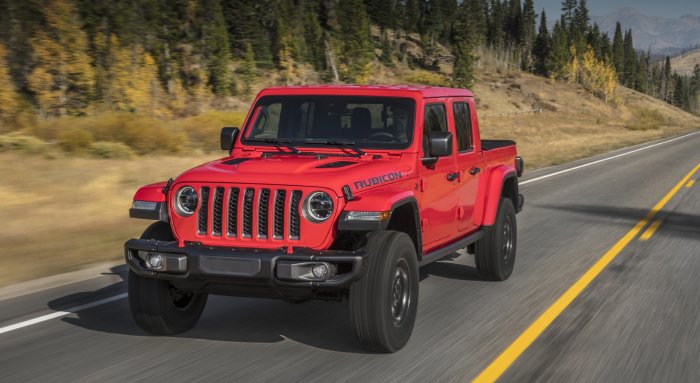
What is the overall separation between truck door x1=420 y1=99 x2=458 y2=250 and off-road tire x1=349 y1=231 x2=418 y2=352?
0.81 m

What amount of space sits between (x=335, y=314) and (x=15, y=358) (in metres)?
2.49

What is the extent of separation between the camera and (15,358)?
211 inches

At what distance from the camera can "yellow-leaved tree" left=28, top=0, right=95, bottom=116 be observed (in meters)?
31.3

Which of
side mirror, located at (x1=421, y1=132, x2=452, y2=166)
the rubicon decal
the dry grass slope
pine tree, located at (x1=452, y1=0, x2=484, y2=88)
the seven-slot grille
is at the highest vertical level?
pine tree, located at (x1=452, y1=0, x2=484, y2=88)

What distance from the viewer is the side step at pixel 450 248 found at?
6223 mm

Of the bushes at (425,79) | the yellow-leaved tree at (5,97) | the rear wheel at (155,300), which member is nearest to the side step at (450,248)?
the rear wheel at (155,300)

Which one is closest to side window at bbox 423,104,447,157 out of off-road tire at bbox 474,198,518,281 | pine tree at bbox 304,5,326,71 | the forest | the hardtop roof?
the hardtop roof

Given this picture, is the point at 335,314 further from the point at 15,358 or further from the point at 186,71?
the point at 186,71

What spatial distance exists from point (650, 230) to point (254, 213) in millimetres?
8198

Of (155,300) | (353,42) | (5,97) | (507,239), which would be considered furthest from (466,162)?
(353,42)

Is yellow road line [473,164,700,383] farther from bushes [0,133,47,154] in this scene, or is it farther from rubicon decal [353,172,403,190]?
bushes [0,133,47,154]

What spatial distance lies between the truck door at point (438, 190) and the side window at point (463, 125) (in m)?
0.21

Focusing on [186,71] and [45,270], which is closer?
[45,270]

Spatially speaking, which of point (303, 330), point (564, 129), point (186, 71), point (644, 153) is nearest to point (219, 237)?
point (303, 330)
